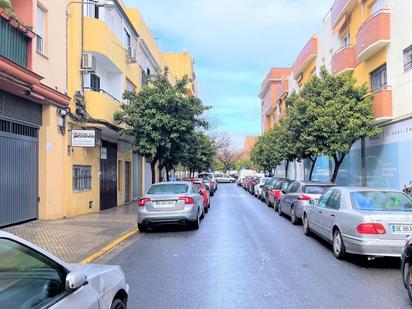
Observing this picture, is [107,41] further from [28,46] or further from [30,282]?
[30,282]

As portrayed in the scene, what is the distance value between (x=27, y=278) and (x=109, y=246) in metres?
6.87

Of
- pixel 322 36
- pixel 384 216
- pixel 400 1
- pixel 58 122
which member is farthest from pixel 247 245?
pixel 322 36

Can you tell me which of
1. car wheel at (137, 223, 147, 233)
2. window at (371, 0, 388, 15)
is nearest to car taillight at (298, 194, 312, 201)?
car wheel at (137, 223, 147, 233)

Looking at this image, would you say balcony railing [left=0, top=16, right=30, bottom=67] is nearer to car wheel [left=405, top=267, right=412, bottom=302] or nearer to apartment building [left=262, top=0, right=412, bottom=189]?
car wheel [left=405, top=267, right=412, bottom=302]

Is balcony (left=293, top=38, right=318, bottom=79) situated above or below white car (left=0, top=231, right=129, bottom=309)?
above

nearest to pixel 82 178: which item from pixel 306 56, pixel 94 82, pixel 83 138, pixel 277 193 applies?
pixel 83 138

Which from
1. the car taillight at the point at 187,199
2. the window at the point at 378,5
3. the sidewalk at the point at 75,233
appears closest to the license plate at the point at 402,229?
the sidewalk at the point at 75,233

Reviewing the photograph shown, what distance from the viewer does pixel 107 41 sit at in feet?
55.7

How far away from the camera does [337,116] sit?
18.0 meters

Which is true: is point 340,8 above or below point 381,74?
above

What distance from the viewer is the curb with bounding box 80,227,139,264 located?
8.15 metres

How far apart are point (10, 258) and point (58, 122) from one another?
1192cm

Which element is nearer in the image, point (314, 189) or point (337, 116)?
point (314, 189)

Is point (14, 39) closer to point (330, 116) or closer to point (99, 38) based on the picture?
point (99, 38)
